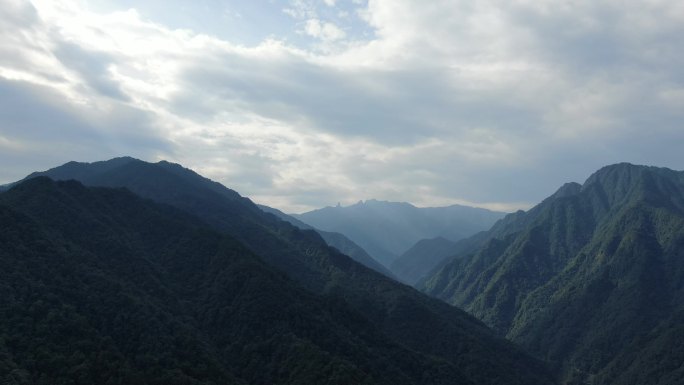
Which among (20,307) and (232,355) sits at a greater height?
(20,307)

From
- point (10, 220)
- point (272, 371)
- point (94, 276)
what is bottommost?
point (272, 371)

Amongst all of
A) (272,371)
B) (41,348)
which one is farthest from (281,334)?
(41,348)

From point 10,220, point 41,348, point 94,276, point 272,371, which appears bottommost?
point 272,371

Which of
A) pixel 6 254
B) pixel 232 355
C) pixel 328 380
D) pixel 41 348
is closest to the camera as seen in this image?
pixel 41 348

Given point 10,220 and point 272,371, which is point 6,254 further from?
point 272,371

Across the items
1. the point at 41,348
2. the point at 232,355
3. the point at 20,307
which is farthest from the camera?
the point at 232,355

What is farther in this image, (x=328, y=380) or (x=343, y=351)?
(x=343, y=351)

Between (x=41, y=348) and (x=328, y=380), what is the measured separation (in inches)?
3199

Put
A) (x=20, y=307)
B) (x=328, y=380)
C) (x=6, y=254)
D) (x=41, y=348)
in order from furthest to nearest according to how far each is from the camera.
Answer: (x=6, y=254) → (x=328, y=380) → (x=20, y=307) → (x=41, y=348)

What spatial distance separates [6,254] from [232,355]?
8293cm

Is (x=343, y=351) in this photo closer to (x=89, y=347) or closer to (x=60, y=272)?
(x=89, y=347)

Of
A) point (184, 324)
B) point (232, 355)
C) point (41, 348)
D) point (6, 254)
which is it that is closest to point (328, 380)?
point (232, 355)

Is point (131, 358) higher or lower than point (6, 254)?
lower

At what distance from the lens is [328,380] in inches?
6422
